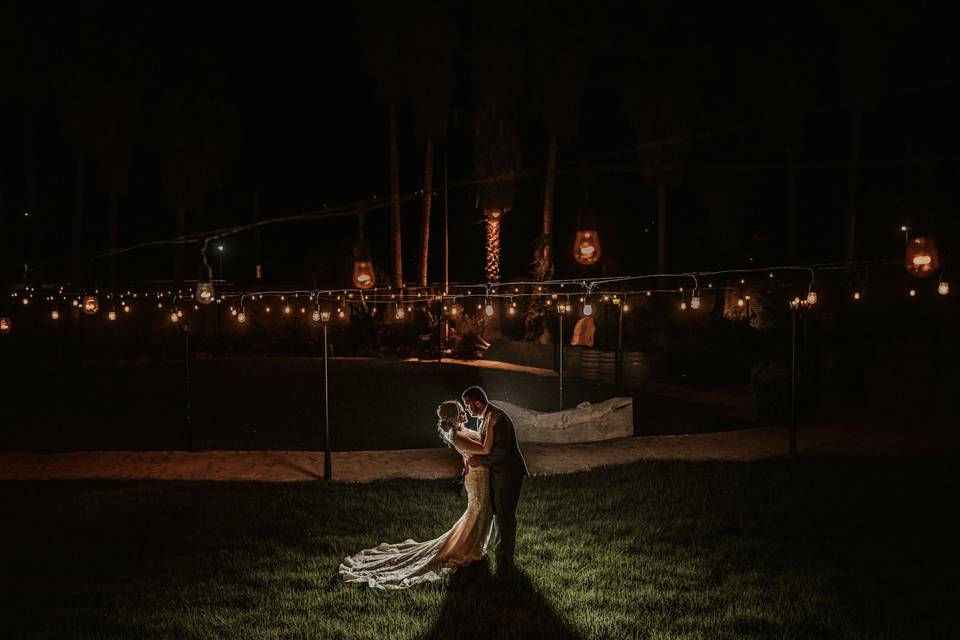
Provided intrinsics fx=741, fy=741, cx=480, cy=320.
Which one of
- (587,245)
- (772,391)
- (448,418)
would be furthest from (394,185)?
(448,418)

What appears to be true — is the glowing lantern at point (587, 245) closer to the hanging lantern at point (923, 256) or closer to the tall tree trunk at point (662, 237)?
the hanging lantern at point (923, 256)

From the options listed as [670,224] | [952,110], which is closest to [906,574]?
[952,110]

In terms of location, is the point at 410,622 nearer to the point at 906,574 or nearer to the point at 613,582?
the point at 613,582

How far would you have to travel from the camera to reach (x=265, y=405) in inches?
661

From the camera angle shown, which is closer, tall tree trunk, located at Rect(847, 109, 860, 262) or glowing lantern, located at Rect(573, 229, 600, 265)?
glowing lantern, located at Rect(573, 229, 600, 265)

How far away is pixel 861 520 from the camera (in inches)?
301

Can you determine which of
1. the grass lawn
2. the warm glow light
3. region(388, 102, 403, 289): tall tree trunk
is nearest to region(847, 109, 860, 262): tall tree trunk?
the grass lawn

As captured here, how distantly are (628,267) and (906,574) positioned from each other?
28.0 m

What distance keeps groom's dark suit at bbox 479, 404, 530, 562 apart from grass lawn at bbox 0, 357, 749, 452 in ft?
20.9

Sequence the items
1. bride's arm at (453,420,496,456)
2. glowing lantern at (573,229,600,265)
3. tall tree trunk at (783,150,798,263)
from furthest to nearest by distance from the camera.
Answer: tall tree trunk at (783,150,798,263) → glowing lantern at (573,229,600,265) → bride's arm at (453,420,496,456)

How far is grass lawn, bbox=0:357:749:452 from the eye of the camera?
43.0 feet

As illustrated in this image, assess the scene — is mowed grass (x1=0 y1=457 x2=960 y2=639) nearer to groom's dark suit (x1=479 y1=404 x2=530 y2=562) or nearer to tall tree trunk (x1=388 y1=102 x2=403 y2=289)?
groom's dark suit (x1=479 y1=404 x2=530 y2=562)

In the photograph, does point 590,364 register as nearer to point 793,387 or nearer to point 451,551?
point 793,387

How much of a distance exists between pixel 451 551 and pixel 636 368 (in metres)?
13.4
